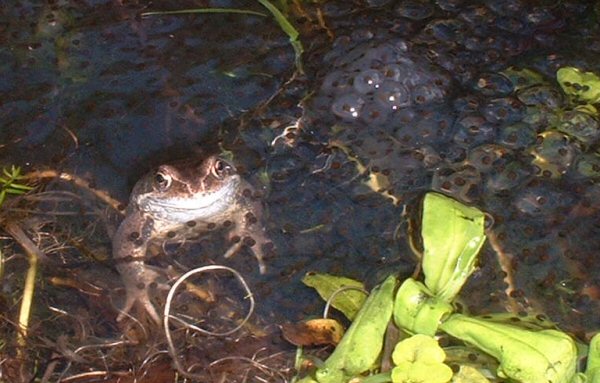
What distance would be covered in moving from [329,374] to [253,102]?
92cm

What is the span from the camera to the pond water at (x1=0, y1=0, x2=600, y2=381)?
218cm

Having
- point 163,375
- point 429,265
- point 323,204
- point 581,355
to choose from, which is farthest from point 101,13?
point 581,355

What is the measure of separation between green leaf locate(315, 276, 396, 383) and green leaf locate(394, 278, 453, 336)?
0.12ft

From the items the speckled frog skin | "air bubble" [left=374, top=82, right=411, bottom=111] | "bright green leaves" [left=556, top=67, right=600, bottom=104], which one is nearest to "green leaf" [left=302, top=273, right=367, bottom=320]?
the speckled frog skin

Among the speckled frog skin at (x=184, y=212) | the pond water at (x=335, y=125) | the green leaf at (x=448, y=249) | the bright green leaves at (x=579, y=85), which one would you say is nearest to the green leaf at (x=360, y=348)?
the green leaf at (x=448, y=249)

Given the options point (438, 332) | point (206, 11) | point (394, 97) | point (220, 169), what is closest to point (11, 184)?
point (220, 169)

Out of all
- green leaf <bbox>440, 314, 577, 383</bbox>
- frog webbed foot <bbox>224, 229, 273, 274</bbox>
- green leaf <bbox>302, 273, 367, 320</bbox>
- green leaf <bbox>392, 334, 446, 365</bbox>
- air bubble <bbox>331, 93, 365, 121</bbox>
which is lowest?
frog webbed foot <bbox>224, 229, 273, 274</bbox>

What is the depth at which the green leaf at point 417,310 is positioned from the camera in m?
1.76

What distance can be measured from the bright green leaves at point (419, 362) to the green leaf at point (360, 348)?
0.09 meters

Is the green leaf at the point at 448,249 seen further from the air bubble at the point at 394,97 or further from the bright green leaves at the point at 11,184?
the bright green leaves at the point at 11,184

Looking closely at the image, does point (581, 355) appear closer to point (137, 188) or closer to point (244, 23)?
point (137, 188)

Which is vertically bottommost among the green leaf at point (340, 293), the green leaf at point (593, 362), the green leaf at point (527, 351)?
the green leaf at point (340, 293)

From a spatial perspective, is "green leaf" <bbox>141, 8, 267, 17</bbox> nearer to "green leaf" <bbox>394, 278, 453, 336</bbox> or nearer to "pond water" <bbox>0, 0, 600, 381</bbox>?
"pond water" <bbox>0, 0, 600, 381</bbox>

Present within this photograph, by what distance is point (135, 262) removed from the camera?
2.22 m
